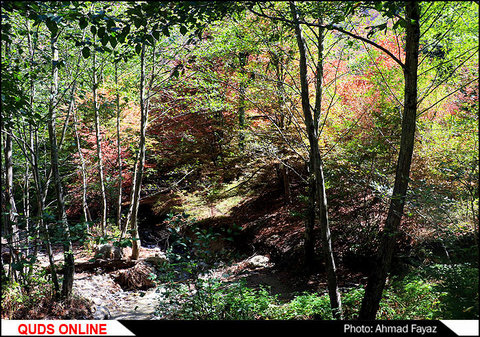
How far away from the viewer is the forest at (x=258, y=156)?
2.86 meters

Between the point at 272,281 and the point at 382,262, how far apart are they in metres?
4.19

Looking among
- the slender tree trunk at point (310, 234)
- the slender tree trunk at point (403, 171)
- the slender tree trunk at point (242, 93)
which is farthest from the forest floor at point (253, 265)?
the slender tree trunk at point (242, 93)

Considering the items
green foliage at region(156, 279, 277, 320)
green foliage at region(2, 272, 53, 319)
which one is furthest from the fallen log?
green foliage at region(156, 279, 277, 320)

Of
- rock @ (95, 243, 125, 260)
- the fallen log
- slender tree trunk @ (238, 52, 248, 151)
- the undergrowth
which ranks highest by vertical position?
slender tree trunk @ (238, 52, 248, 151)

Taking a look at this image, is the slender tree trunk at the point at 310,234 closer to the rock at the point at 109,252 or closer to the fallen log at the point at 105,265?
the fallen log at the point at 105,265

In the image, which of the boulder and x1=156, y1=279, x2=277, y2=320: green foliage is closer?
x1=156, y1=279, x2=277, y2=320: green foliage

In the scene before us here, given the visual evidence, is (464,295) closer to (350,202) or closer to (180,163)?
(350,202)

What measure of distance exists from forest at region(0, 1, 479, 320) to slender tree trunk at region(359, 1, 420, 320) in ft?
0.06

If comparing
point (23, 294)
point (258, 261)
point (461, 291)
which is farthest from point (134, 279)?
point (461, 291)

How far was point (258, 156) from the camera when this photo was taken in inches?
305

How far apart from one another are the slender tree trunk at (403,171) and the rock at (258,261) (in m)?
4.67

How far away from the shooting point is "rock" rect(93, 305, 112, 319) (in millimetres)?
5324

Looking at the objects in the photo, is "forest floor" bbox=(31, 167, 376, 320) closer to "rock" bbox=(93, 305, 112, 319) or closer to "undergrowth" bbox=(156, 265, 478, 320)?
"rock" bbox=(93, 305, 112, 319)

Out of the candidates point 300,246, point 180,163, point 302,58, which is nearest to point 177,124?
point 180,163
